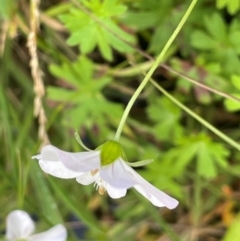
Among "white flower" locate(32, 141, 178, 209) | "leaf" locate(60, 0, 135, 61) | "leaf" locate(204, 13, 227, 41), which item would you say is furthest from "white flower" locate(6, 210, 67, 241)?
"leaf" locate(204, 13, 227, 41)

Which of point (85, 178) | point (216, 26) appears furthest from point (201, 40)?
point (85, 178)

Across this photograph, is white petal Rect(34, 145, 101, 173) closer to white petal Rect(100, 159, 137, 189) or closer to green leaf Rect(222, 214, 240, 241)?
white petal Rect(100, 159, 137, 189)

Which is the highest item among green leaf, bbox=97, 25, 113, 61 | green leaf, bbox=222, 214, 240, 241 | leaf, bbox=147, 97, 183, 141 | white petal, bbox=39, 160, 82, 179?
green leaf, bbox=97, 25, 113, 61

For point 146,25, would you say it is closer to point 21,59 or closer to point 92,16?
point 92,16

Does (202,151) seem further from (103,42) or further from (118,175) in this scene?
(118,175)

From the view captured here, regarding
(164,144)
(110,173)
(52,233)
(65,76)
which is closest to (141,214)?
(164,144)

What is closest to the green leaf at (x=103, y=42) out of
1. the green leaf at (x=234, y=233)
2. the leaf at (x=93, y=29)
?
the leaf at (x=93, y=29)
